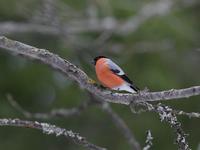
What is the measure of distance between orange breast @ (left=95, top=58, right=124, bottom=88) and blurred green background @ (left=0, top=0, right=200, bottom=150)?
10.3 feet

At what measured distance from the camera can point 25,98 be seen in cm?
825

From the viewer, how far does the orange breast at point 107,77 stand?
3916 mm

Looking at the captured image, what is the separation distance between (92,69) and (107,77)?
3327mm

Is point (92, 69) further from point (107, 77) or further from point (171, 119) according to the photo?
point (171, 119)

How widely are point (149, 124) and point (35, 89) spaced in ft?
5.93

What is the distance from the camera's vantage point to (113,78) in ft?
13.0

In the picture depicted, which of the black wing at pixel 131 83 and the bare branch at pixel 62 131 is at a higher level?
the black wing at pixel 131 83

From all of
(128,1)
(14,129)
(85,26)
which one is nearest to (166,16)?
(128,1)

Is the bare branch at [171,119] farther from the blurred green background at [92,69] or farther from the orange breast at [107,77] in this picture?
the blurred green background at [92,69]

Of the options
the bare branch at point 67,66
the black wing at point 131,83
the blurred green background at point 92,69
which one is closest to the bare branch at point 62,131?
the bare branch at point 67,66

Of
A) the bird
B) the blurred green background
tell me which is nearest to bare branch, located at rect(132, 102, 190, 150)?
the bird

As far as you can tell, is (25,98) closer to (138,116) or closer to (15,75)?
(15,75)

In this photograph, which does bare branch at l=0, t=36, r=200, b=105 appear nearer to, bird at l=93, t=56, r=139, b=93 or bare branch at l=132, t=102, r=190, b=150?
bare branch at l=132, t=102, r=190, b=150

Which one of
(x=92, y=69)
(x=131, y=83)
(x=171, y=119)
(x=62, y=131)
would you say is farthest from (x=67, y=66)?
(x=92, y=69)
